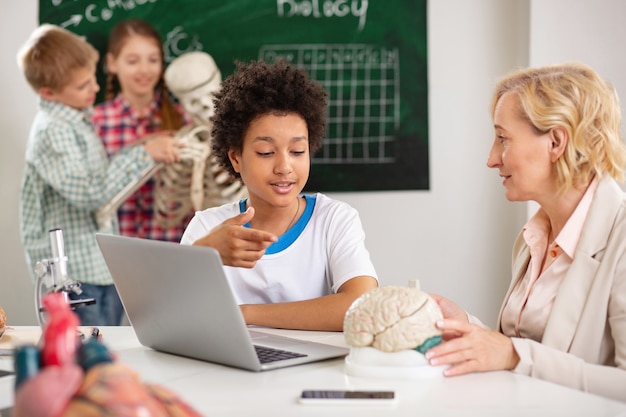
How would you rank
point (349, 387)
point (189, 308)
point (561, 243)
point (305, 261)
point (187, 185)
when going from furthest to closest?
point (187, 185), point (305, 261), point (561, 243), point (189, 308), point (349, 387)

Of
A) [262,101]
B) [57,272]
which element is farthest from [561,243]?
[57,272]

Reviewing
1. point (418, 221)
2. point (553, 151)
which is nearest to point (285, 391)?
point (553, 151)

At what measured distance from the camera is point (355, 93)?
4.14 metres

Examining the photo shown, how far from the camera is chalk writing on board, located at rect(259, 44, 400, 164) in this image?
411 centimetres

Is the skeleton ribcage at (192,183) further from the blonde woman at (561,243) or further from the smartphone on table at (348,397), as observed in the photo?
the smartphone on table at (348,397)

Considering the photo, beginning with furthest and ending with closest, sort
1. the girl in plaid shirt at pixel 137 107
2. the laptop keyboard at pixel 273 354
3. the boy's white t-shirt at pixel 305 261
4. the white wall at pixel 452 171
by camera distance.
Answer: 1. the white wall at pixel 452 171
2. the girl in plaid shirt at pixel 137 107
3. the boy's white t-shirt at pixel 305 261
4. the laptop keyboard at pixel 273 354

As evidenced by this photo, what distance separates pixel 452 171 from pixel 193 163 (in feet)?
4.12

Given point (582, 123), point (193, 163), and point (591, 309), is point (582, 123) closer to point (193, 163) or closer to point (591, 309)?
point (591, 309)

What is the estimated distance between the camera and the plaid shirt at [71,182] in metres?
3.64

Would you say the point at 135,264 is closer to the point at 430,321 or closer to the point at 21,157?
the point at 430,321

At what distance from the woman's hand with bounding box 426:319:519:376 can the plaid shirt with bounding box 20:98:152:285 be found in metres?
2.37

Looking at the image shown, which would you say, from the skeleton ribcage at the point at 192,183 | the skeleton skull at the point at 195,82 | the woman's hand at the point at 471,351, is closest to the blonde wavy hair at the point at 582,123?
the woman's hand at the point at 471,351

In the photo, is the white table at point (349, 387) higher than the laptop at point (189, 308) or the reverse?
the reverse

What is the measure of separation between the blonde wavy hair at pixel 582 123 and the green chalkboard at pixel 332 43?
217 cm
